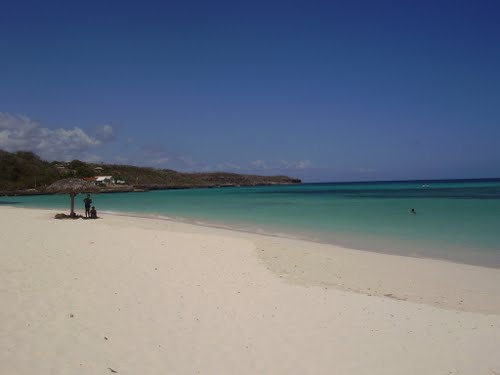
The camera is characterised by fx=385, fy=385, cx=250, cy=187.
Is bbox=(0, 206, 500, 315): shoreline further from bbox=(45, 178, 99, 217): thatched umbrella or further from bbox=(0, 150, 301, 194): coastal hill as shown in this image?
bbox=(0, 150, 301, 194): coastal hill

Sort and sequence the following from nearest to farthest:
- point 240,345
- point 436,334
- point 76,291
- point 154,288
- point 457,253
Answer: point 240,345 < point 436,334 < point 76,291 < point 154,288 < point 457,253

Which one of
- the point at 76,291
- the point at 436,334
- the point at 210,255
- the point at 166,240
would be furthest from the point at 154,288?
the point at 166,240

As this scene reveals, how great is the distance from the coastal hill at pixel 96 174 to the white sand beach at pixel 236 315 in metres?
26.8

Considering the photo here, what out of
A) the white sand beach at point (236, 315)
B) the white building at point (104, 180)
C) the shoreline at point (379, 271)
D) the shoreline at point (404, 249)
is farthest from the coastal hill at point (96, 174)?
the white sand beach at point (236, 315)

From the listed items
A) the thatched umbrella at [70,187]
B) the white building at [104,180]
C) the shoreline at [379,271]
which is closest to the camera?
the shoreline at [379,271]

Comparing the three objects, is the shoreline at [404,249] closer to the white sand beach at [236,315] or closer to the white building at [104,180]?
the white sand beach at [236,315]

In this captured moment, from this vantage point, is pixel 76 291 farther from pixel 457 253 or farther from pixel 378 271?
pixel 457 253

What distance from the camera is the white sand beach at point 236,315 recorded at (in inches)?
174

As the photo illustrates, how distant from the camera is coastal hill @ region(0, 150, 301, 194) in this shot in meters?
77.4

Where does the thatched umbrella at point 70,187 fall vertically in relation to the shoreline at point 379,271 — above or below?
above

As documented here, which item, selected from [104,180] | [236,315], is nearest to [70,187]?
[236,315]

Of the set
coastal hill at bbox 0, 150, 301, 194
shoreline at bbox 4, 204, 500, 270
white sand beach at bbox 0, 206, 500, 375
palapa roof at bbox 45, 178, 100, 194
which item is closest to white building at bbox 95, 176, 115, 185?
coastal hill at bbox 0, 150, 301, 194

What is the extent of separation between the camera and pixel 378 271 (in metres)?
9.68

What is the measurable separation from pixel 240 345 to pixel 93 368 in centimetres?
174
